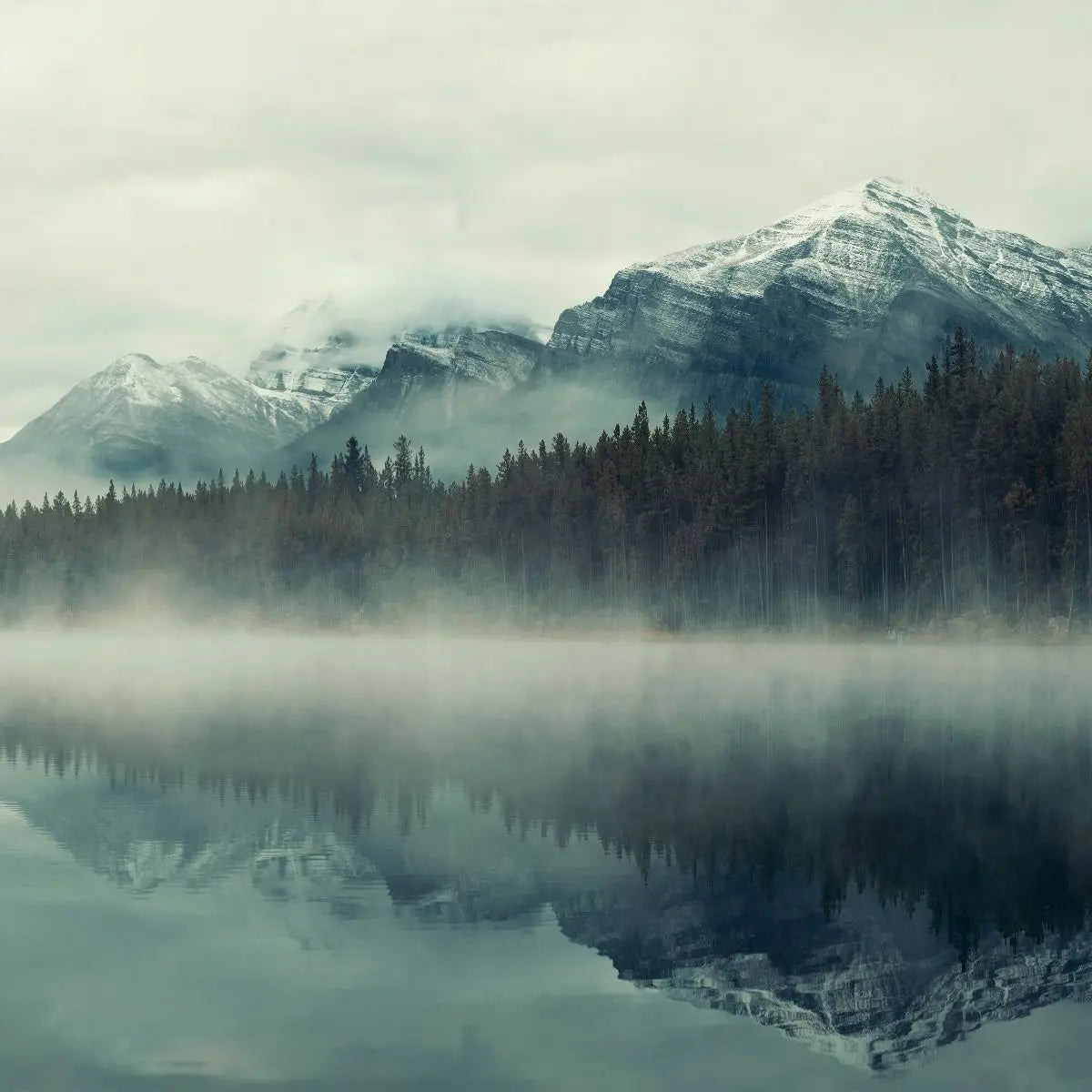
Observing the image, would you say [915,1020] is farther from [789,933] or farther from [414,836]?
[414,836]

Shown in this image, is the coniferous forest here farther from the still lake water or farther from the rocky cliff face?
the rocky cliff face

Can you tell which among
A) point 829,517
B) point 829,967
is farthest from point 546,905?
point 829,517

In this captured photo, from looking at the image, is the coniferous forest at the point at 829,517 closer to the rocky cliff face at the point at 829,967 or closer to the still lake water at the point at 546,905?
the still lake water at the point at 546,905

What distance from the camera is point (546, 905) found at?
90.0ft

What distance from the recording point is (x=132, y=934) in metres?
25.3

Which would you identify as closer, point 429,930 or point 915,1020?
point 915,1020

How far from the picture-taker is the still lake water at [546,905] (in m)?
19.6

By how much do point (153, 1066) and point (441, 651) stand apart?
398ft

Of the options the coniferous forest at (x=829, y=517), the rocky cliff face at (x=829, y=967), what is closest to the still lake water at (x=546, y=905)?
the rocky cliff face at (x=829, y=967)

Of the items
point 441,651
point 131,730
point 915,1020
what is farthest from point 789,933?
point 441,651

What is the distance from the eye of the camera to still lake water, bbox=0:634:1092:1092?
773 inches

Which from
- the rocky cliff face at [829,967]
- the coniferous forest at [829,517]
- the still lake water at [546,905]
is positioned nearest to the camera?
the still lake water at [546,905]

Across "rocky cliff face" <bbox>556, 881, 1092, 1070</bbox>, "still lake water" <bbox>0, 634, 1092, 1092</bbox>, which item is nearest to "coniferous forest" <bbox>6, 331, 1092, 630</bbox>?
"still lake water" <bbox>0, 634, 1092, 1092</bbox>

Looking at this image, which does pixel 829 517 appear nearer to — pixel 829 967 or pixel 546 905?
pixel 546 905
